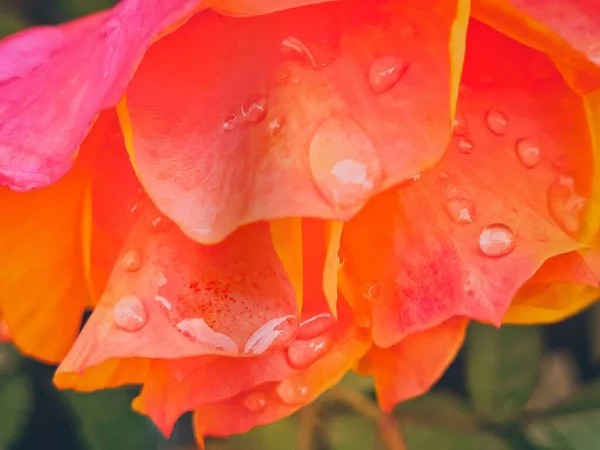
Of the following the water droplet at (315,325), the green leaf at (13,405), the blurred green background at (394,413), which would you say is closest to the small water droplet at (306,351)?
the water droplet at (315,325)

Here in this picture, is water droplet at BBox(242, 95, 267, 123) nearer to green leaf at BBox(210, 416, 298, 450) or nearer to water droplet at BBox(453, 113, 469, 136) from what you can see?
water droplet at BBox(453, 113, 469, 136)

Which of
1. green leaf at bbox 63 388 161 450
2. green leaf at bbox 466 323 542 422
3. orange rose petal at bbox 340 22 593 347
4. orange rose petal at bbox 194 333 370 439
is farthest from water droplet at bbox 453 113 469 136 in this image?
green leaf at bbox 63 388 161 450

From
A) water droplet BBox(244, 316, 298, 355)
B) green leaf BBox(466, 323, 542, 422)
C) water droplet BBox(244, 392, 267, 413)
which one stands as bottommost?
green leaf BBox(466, 323, 542, 422)

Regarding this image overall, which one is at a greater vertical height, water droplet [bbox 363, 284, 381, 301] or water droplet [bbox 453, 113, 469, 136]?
water droplet [bbox 453, 113, 469, 136]

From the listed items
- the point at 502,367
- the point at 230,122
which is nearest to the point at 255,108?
the point at 230,122

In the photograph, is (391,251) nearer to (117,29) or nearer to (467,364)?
(117,29)

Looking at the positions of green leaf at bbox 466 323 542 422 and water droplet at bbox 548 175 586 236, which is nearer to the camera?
water droplet at bbox 548 175 586 236

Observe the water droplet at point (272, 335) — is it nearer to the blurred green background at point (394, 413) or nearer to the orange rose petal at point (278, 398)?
the orange rose petal at point (278, 398)

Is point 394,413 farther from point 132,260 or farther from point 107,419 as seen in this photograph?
point 132,260
